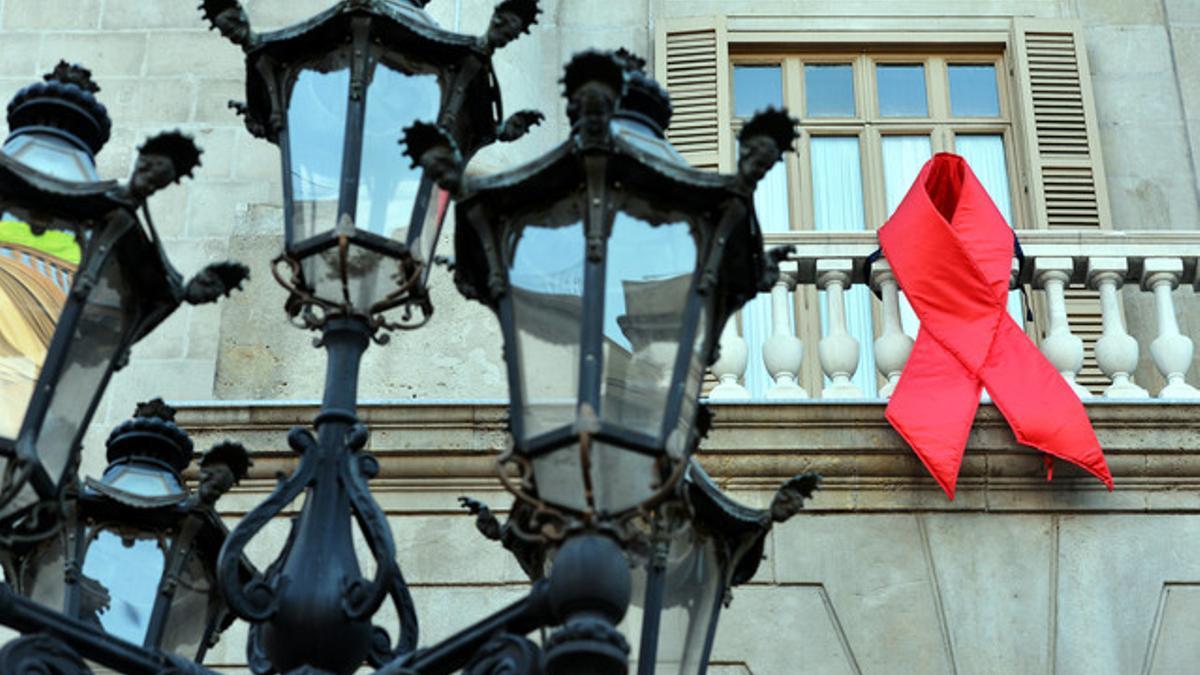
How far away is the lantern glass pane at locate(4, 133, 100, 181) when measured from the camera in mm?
4973

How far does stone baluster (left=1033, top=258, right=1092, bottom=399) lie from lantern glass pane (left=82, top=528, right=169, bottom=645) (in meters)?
4.32

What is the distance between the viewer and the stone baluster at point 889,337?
8.88 metres

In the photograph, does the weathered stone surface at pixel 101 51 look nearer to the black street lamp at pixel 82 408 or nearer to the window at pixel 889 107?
the window at pixel 889 107

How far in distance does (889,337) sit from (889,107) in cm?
349

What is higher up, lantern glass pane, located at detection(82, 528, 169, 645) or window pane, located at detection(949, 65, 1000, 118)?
window pane, located at detection(949, 65, 1000, 118)

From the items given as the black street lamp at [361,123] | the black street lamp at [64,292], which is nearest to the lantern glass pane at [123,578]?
the black street lamp at [64,292]

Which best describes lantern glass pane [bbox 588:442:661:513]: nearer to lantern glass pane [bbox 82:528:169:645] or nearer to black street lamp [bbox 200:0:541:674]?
black street lamp [bbox 200:0:541:674]

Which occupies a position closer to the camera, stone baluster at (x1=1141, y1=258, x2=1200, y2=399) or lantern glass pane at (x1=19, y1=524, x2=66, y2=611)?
lantern glass pane at (x1=19, y1=524, x2=66, y2=611)

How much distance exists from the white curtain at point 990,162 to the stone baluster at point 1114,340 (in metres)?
2.60

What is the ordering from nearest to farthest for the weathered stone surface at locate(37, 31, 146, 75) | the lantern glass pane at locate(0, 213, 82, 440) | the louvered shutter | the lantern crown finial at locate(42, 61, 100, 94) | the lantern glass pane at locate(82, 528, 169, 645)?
1. the lantern glass pane at locate(0, 213, 82, 440)
2. the lantern crown finial at locate(42, 61, 100, 94)
3. the lantern glass pane at locate(82, 528, 169, 645)
4. the louvered shutter
5. the weathered stone surface at locate(37, 31, 146, 75)

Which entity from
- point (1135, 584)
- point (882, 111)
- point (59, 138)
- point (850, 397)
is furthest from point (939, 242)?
point (59, 138)

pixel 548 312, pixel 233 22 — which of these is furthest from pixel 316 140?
pixel 548 312

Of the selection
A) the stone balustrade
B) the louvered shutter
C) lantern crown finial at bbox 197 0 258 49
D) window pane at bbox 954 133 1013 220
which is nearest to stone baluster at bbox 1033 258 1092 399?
the stone balustrade

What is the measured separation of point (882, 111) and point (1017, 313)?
1655 millimetres
